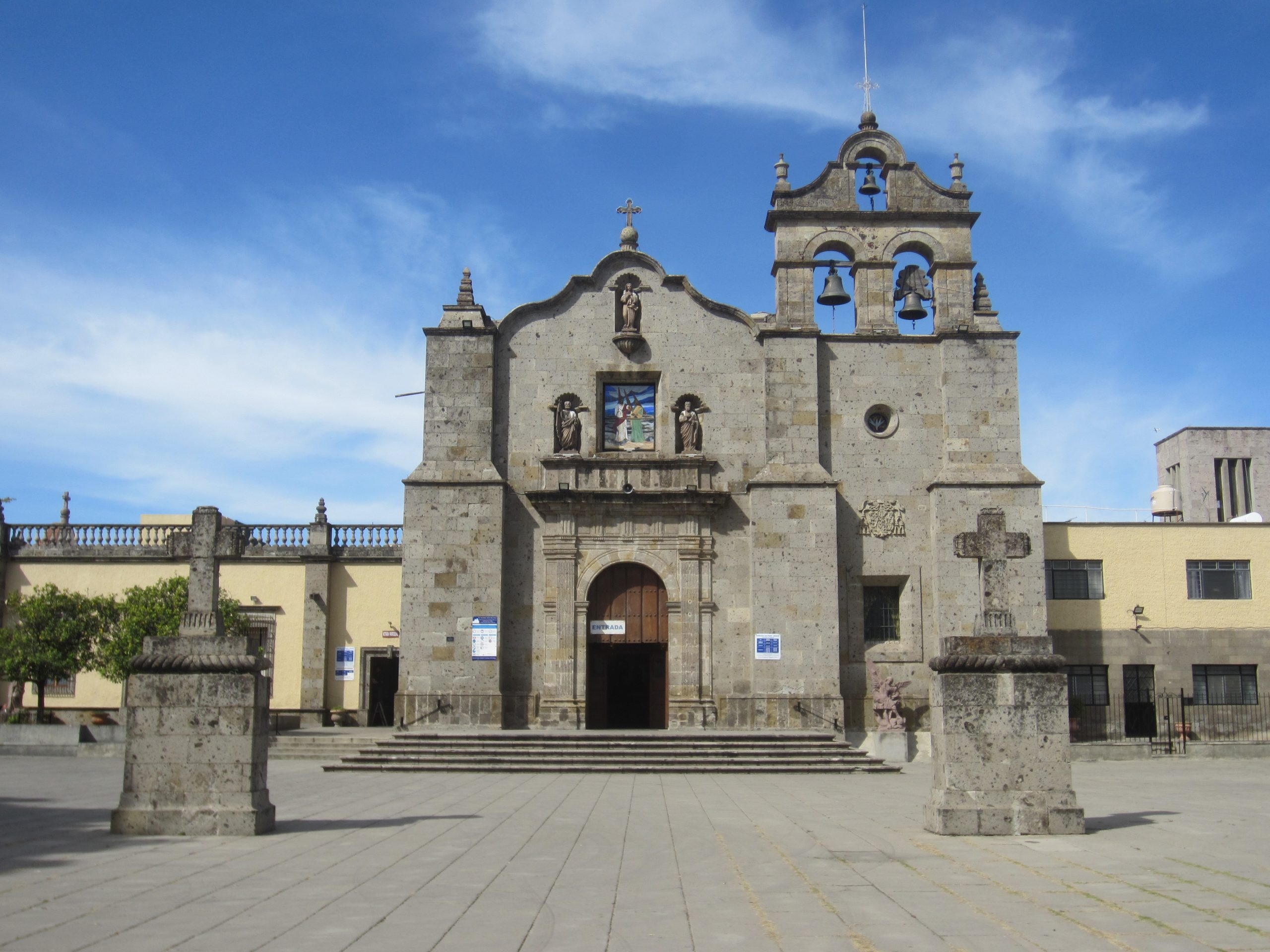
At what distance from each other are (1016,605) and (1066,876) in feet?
52.6

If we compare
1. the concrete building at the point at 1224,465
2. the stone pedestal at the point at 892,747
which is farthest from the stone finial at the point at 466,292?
the concrete building at the point at 1224,465

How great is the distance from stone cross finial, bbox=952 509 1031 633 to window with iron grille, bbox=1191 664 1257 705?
1841cm

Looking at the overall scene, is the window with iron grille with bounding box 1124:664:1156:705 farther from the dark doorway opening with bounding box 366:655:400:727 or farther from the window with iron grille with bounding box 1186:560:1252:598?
the dark doorway opening with bounding box 366:655:400:727

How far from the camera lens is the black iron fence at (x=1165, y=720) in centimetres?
2766

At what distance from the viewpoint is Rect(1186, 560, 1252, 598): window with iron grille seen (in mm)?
28781

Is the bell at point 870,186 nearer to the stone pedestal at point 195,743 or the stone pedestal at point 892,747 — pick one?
the stone pedestal at point 892,747

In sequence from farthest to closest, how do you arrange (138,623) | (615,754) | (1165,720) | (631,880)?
(1165,720)
(138,623)
(615,754)
(631,880)

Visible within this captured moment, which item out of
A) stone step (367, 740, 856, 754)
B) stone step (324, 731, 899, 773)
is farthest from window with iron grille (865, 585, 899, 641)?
stone step (367, 740, 856, 754)

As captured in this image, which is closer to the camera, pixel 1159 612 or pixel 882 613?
pixel 882 613

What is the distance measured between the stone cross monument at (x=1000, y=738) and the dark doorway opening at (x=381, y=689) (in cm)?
2173

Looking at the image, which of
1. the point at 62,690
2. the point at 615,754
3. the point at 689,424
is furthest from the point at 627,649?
the point at 62,690

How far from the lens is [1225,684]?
93.1ft

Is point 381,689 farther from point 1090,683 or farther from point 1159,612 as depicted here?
point 1159,612

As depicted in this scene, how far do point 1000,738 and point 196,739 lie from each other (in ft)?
27.9
